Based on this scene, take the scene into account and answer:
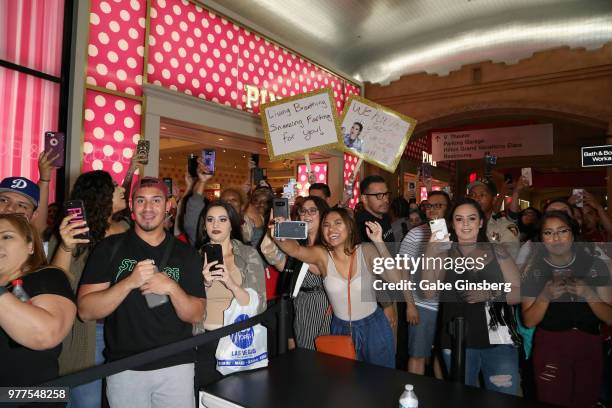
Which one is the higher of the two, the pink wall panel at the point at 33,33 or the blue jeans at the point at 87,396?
the pink wall panel at the point at 33,33

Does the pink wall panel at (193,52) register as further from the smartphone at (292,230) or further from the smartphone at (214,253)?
the smartphone at (214,253)

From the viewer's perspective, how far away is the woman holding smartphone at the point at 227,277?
2096 mm

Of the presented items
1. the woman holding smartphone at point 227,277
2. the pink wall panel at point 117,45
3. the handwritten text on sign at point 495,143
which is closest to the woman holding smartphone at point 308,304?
the woman holding smartphone at point 227,277

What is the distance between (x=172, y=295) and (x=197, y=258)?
0.82ft

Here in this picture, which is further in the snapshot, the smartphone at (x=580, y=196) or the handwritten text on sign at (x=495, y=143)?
the handwritten text on sign at (x=495, y=143)

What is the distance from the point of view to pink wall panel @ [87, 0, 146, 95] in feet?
12.1

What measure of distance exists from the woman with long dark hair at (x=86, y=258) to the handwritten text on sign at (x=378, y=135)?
2364mm

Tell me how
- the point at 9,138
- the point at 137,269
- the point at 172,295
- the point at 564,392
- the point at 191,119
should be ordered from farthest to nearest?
the point at 191,119 → the point at 9,138 → the point at 564,392 → the point at 172,295 → the point at 137,269

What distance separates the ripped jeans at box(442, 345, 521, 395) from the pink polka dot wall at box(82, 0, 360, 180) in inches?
133

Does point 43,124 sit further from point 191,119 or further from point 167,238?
point 167,238

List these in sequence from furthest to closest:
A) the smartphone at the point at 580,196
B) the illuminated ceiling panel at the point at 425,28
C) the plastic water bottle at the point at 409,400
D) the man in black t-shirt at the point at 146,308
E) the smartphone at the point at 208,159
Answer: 1. the illuminated ceiling panel at the point at 425,28
2. the smartphone at the point at 580,196
3. the smartphone at the point at 208,159
4. the man in black t-shirt at the point at 146,308
5. the plastic water bottle at the point at 409,400

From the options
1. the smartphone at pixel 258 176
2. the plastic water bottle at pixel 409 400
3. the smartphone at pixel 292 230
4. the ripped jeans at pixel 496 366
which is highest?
Result: the smartphone at pixel 258 176

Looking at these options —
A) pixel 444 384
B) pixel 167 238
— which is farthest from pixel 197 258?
pixel 444 384

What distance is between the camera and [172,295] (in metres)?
1.73
